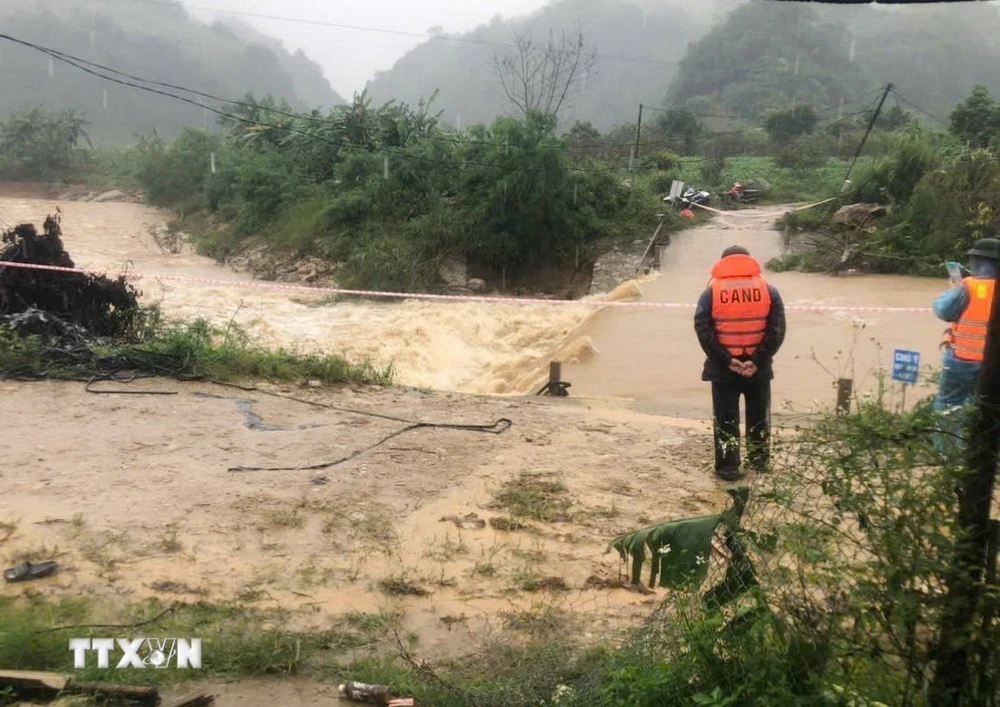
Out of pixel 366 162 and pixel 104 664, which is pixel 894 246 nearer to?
pixel 366 162

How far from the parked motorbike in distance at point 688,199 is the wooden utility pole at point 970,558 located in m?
21.3

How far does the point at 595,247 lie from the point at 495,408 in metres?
14.2

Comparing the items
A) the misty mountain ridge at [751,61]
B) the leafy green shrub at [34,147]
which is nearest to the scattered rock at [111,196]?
the leafy green shrub at [34,147]

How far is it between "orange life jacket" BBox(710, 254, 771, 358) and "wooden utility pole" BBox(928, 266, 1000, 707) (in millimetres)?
3830

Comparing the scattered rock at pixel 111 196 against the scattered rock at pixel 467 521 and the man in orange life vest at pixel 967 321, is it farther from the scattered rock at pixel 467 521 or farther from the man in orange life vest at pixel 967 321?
the man in orange life vest at pixel 967 321

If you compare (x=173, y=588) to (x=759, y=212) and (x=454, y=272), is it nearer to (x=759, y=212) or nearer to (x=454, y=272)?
(x=454, y=272)

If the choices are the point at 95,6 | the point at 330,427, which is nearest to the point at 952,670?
the point at 330,427

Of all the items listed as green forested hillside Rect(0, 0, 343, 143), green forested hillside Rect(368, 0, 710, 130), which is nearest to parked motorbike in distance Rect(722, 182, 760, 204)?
green forested hillside Rect(368, 0, 710, 130)

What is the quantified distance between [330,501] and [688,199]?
1964cm

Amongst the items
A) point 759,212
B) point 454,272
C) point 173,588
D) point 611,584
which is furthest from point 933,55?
point 173,588

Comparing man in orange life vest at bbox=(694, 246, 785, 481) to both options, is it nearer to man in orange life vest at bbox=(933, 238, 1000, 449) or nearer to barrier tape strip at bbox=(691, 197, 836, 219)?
man in orange life vest at bbox=(933, 238, 1000, 449)

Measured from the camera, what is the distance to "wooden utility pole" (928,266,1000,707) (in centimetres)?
239

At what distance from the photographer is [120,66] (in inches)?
3125

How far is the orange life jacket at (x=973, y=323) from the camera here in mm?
5754
